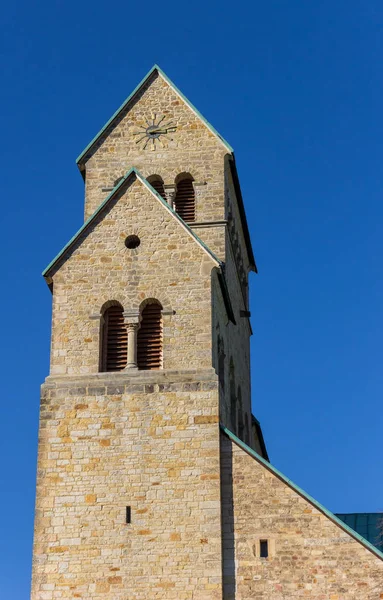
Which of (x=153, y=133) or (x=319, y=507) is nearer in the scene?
(x=319, y=507)

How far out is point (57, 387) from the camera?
30.2 meters

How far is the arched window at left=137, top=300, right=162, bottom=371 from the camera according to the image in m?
30.5

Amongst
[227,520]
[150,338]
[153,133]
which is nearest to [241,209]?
[153,133]

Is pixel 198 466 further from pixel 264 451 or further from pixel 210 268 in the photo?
pixel 264 451

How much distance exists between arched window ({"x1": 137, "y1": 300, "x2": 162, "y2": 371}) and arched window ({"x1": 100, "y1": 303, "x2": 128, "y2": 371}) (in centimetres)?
41

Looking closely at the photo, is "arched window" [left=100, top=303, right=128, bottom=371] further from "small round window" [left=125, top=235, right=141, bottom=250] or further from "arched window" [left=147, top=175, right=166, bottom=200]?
"arched window" [left=147, top=175, right=166, bottom=200]

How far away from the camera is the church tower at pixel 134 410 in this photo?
91.9ft

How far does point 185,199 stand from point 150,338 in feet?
24.2

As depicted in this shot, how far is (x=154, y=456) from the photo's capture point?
2905 centimetres

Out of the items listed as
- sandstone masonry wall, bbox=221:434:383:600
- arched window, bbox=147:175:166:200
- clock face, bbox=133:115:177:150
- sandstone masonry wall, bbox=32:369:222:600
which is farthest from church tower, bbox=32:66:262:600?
clock face, bbox=133:115:177:150

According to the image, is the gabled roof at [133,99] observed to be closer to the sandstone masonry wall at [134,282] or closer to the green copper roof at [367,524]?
the sandstone masonry wall at [134,282]

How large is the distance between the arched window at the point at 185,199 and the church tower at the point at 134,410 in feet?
9.13

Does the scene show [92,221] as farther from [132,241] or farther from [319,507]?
[319,507]

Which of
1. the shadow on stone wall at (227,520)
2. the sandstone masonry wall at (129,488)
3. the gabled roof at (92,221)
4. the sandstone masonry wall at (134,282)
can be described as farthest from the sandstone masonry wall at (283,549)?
the gabled roof at (92,221)
